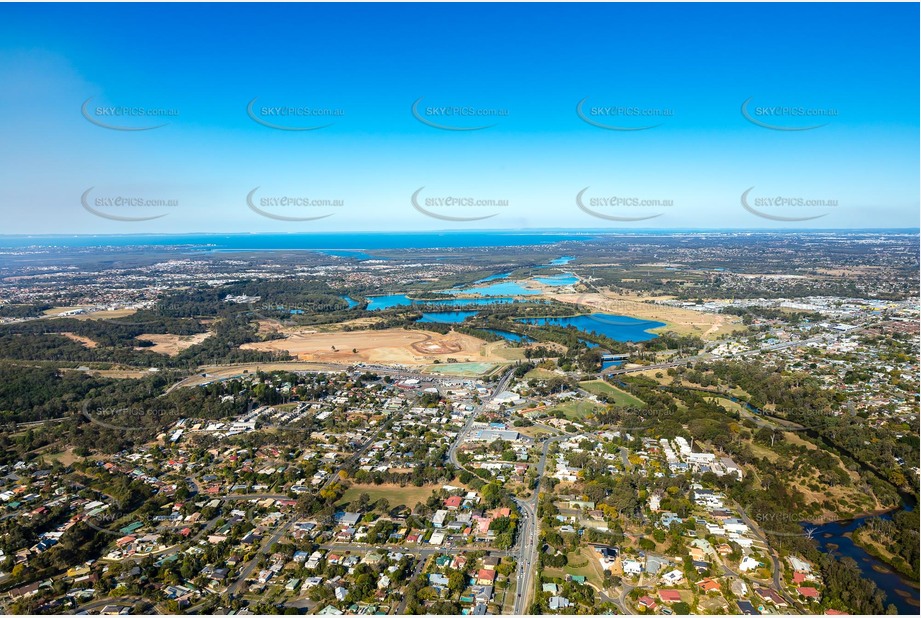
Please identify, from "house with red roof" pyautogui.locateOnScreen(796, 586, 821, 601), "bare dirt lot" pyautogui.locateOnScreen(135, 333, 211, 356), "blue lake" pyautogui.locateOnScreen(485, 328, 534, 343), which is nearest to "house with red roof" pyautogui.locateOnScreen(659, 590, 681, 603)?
"house with red roof" pyautogui.locateOnScreen(796, 586, 821, 601)

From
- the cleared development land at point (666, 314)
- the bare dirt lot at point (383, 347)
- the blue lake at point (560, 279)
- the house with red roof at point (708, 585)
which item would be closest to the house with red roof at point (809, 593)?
the house with red roof at point (708, 585)

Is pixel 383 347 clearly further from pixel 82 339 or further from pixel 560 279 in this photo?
pixel 560 279

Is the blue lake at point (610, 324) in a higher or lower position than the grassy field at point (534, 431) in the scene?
lower

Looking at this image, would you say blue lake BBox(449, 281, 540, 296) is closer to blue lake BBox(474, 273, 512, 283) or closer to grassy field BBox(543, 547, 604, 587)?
blue lake BBox(474, 273, 512, 283)

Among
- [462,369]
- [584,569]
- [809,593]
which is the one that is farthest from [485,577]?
[462,369]

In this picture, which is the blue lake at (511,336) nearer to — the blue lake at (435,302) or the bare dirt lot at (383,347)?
the bare dirt lot at (383,347)
